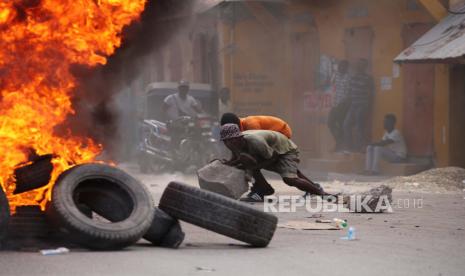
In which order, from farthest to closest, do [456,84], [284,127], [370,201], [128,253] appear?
[456,84], [284,127], [370,201], [128,253]

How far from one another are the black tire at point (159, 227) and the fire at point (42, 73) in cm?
111

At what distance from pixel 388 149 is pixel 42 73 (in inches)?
488

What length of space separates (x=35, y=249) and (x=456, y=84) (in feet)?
44.7

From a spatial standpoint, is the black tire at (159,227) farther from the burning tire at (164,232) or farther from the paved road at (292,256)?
the paved road at (292,256)

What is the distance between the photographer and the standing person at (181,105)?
23.9m

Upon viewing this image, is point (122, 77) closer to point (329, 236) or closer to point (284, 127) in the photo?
point (284, 127)

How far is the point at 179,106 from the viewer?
2392 cm

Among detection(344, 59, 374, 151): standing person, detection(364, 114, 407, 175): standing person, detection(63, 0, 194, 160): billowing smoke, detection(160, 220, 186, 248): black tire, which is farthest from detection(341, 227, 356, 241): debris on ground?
detection(344, 59, 374, 151): standing person

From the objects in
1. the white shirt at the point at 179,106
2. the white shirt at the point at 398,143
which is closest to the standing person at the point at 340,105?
the white shirt at the point at 398,143

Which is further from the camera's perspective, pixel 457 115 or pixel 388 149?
pixel 388 149

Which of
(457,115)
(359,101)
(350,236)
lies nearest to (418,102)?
(457,115)

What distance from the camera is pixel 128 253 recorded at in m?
8.84

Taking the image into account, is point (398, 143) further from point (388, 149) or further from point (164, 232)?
point (164, 232)

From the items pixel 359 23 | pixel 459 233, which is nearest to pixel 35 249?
pixel 459 233
